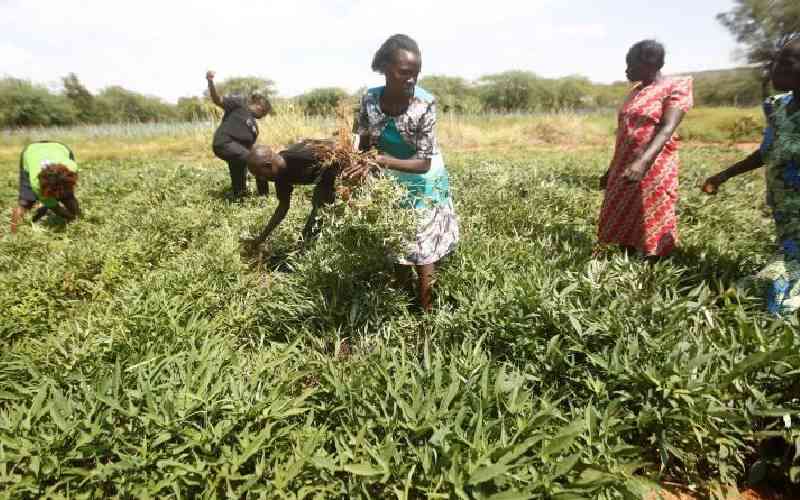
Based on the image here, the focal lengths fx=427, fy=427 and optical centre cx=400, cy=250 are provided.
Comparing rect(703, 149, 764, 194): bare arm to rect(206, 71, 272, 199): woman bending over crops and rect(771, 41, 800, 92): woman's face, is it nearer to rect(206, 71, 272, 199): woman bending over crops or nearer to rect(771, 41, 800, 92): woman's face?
rect(771, 41, 800, 92): woman's face

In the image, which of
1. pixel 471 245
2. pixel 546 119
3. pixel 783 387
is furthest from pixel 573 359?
pixel 546 119

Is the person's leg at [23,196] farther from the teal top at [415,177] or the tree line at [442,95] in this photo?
the tree line at [442,95]

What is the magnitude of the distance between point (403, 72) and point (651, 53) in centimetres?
171

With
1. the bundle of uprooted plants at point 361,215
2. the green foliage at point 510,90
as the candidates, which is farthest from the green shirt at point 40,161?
the green foliage at point 510,90

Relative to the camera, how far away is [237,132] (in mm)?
5828

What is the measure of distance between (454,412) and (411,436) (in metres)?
0.20

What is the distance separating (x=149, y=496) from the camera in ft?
4.84

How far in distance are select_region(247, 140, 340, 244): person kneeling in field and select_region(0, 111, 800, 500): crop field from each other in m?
0.42

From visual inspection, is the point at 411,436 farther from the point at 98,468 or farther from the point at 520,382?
the point at 98,468

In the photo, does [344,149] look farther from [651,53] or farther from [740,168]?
[740,168]

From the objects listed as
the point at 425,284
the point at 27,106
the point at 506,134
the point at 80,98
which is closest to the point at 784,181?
the point at 425,284

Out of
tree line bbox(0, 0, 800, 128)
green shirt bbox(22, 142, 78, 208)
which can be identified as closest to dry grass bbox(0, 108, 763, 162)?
tree line bbox(0, 0, 800, 128)

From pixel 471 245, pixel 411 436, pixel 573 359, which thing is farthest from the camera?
pixel 471 245

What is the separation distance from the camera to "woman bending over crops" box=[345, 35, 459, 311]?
2.25m
